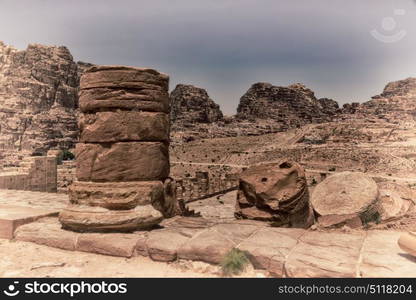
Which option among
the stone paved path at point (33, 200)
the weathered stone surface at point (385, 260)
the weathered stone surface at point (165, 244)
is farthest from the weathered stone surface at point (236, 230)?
the stone paved path at point (33, 200)

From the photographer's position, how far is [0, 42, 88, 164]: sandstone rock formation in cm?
4759

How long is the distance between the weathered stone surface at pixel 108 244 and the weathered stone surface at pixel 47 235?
140mm

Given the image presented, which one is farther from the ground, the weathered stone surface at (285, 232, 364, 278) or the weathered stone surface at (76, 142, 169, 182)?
the weathered stone surface at (76, 142, 169, 182)

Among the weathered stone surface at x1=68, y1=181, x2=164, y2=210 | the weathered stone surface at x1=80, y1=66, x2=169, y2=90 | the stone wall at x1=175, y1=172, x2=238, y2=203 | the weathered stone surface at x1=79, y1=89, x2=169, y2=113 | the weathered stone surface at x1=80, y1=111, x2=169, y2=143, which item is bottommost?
the stone wall at x1=175, y1=172, x2=238, y2=203

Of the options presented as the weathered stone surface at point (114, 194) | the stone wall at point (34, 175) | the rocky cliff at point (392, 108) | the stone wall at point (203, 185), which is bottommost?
the stone wall at point (203, 185)

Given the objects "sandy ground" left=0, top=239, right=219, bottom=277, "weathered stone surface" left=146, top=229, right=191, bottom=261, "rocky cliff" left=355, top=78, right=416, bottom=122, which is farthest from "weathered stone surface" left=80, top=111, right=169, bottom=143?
"rocky cliff" left=355, top=78, right=416, bottom=122

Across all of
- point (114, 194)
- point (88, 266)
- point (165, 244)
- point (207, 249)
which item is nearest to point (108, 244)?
point (88, 266)

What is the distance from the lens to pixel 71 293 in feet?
10.2

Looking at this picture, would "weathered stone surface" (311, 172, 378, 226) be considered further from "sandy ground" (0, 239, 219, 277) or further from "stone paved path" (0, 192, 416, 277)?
"sandy ground" (0, 239, 219, 277)

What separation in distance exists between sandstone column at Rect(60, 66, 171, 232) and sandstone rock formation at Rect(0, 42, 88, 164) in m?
42.9

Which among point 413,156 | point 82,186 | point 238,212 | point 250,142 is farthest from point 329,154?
point 82,186

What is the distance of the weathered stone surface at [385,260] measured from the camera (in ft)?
10.7

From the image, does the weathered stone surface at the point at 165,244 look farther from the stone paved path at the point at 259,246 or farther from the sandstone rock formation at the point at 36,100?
the sandstone rock formation at the point at 36,100

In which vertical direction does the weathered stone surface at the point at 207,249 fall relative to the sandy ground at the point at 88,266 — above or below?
above
